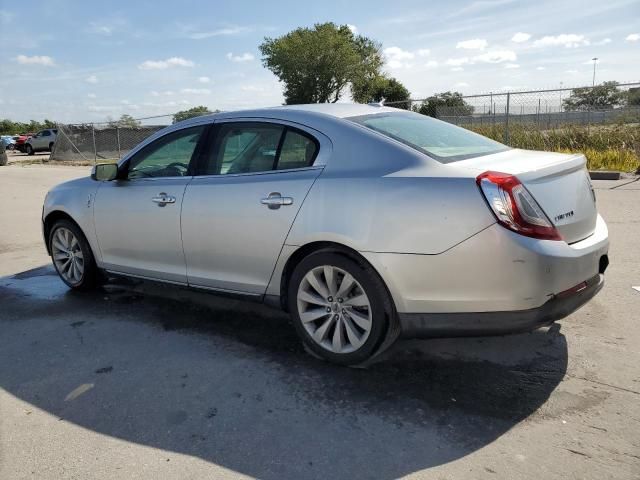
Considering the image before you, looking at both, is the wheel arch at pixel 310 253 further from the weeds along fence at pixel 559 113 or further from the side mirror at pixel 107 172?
the weeds along fence at pixel 559 113

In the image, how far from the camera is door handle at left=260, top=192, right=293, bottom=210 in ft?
11.8

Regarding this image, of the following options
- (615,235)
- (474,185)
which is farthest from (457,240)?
(615,235)

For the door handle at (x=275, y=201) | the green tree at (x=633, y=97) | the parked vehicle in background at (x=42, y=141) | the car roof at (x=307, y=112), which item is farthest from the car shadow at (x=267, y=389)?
the parked vehicle in background at (x=42, y=141)

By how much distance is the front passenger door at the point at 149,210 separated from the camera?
4359 millimetres

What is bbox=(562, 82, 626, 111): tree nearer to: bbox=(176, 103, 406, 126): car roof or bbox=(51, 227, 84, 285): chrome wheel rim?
bbox=(176, 103, 406, 126): car roof

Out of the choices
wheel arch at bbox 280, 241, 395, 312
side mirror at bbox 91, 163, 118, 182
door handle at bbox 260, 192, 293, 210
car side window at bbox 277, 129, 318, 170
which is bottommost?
wheel arch at bbox 280, 241, 395, 312

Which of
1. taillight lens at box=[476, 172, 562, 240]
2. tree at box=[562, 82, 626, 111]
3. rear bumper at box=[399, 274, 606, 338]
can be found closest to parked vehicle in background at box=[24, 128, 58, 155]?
tree at box=[562, 82, 626, 111]

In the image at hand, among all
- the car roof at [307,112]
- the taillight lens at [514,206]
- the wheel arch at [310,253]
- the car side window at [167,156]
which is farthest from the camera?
the car side window at [167,156]

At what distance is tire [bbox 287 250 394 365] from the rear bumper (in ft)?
0.61

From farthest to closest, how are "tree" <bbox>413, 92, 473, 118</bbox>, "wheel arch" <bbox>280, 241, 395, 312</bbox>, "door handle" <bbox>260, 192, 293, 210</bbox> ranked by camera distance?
"tree" <bbox>413, 92, 473, 118</bbox>, "door handle" <bbox>260, 192, 293, 210</bbox>, "wheel arch" <bbox>280, 241, 395, 312</bbox>

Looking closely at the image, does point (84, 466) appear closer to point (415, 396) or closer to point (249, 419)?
point (249, 419)

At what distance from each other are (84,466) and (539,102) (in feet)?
48.7

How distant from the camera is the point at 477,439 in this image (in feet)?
8.91

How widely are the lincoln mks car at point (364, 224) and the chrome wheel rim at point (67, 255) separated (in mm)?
861
